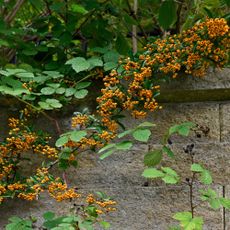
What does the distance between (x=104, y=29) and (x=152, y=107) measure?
19.8 inches

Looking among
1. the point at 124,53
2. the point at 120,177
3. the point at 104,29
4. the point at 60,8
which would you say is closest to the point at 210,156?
the point at 120,177

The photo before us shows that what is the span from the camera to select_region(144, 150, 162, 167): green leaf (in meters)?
1.68

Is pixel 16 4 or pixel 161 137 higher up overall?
pixel 16 4

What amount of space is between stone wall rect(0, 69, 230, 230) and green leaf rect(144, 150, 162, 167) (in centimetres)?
16

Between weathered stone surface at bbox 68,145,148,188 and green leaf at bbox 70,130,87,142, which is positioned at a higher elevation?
green leaf at bbox 70,130,87,142

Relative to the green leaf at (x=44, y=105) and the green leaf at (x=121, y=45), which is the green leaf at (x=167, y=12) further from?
the green leaf at (x=44, y=105)

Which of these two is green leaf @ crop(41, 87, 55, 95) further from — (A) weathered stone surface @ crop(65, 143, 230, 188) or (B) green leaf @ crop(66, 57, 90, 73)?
(A) weathered stone surface @ crop(65, 143, 230, 188)

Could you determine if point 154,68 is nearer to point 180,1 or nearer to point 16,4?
point 180,1

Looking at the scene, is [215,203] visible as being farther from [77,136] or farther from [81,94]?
[81,94]

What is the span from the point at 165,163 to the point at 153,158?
6.6 inches

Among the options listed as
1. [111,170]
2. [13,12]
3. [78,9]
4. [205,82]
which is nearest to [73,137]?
[111,170]

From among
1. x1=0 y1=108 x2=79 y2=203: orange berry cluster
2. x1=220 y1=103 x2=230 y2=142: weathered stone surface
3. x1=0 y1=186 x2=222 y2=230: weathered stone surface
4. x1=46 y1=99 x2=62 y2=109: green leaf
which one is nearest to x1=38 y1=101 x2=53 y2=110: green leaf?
x1=46 y1=99 x2=62 y2=109: green leaf

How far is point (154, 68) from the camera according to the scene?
1.84 metres

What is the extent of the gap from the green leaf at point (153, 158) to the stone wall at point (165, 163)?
16 centimetres
